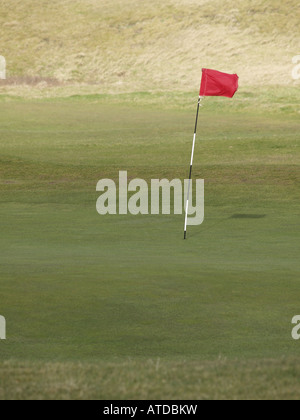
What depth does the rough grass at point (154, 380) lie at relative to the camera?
6.26 meters

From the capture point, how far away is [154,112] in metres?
54.4

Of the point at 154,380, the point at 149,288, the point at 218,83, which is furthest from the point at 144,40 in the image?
the point at 154,380

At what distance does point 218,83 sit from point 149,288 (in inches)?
329

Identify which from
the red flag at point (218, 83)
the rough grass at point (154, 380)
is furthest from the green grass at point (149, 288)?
the red flag at point (218, 83)

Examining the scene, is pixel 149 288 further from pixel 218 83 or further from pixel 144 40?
pixel 144 40

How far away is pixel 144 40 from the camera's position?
8638 cm

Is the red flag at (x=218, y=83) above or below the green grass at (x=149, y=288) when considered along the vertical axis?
above

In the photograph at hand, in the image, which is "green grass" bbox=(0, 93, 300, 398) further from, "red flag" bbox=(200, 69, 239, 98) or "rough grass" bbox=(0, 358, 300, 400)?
"red flag" bbox=(200, 69, 239, 98)

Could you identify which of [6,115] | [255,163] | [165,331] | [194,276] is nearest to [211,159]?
[255,163]

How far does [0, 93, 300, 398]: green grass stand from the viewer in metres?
6.75

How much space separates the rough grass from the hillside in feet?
209

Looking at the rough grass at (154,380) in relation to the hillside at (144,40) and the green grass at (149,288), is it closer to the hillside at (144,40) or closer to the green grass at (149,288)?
the green grass at (149,288)

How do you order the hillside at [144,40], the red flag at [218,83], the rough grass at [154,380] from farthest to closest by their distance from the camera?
the hillside at [144,40], the red flag at [218,83], the rough grass at [154,380]

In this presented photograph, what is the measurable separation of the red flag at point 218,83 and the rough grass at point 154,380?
11.1 m
